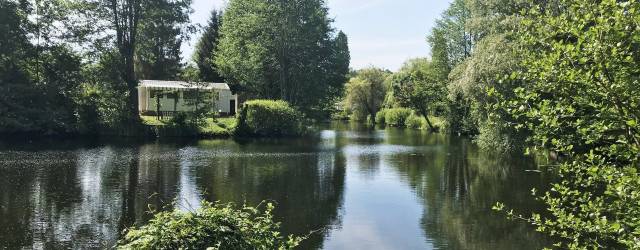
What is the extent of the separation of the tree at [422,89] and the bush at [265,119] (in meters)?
16.3

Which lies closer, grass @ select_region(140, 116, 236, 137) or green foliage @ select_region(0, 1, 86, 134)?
green foliage @ select_region(0, 1, 86, 134)

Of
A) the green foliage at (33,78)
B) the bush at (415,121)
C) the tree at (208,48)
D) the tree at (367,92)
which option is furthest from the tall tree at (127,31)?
the tree at (367,92)

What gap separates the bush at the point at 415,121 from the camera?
2322 inches

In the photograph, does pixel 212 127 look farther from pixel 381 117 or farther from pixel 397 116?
pixel 381 117

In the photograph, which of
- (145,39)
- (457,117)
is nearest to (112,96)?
(145,39)

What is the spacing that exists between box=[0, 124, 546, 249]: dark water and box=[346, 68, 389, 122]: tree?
130 ft

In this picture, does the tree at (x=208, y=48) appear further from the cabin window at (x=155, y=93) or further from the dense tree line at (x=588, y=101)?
the dense tree line at (x=588, y=101)

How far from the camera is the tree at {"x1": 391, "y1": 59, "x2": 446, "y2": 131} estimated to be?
53188mm

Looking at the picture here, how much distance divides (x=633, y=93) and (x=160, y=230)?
13.9 feet

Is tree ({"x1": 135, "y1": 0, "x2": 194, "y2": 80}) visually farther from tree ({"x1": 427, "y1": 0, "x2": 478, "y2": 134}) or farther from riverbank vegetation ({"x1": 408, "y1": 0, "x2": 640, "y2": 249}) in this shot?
riverbank vegetation ({"x1": 408, "y1": 0, "x2": 640, "y2": 249})

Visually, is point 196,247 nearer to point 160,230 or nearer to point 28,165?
point 160,230

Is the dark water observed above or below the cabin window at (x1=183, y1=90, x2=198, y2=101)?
below

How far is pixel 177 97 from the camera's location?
152ft

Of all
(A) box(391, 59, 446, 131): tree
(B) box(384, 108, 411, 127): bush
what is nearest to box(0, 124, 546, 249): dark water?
(A) box(391, 59, 446, 131): tree
